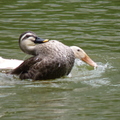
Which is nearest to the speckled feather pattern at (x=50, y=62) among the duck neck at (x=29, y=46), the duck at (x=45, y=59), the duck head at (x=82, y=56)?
the duck at (x=45, y=59)

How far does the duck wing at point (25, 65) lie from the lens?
10.3m

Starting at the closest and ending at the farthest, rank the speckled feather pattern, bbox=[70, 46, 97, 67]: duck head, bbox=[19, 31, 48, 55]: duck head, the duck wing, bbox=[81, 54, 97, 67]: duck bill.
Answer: the speckled feather pattern < the duck wing < bbox=[19, 31, 48, 55]: duck head < bbox=[70, 46, 97, 67]: duck head < bbox=[81, 54, 97, 67]: duck bill

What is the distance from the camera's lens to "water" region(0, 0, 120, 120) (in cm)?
811

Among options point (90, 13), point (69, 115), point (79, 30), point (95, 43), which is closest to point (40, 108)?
point (69, 115)

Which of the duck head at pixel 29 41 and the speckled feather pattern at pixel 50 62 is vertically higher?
the duck head at pixel 29 41

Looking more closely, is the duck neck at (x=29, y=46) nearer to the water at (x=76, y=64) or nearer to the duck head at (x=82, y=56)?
the water at (x=76, y=64)

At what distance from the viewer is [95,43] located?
42.5 ft

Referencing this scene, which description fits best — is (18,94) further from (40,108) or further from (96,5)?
(96,5)

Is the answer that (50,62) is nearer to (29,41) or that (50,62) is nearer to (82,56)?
(29,41)

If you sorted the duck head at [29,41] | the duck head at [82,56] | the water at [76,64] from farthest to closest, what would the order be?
the duck head at [82,56]
the duck head at [29,41]
the water at [76,64]

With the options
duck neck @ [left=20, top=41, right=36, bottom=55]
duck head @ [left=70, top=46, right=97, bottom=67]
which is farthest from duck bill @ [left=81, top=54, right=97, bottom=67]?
duck neck @ [left=20, top=41, right=36, bottom=55]

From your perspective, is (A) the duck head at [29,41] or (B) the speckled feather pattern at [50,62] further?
(A) the duck head at [29,41]

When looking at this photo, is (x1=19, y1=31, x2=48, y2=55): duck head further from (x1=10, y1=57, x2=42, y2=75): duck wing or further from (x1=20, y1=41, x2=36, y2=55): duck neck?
(x1=10, y1=57, x2=42, y2=75): duck wing

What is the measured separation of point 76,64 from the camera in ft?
38.5
